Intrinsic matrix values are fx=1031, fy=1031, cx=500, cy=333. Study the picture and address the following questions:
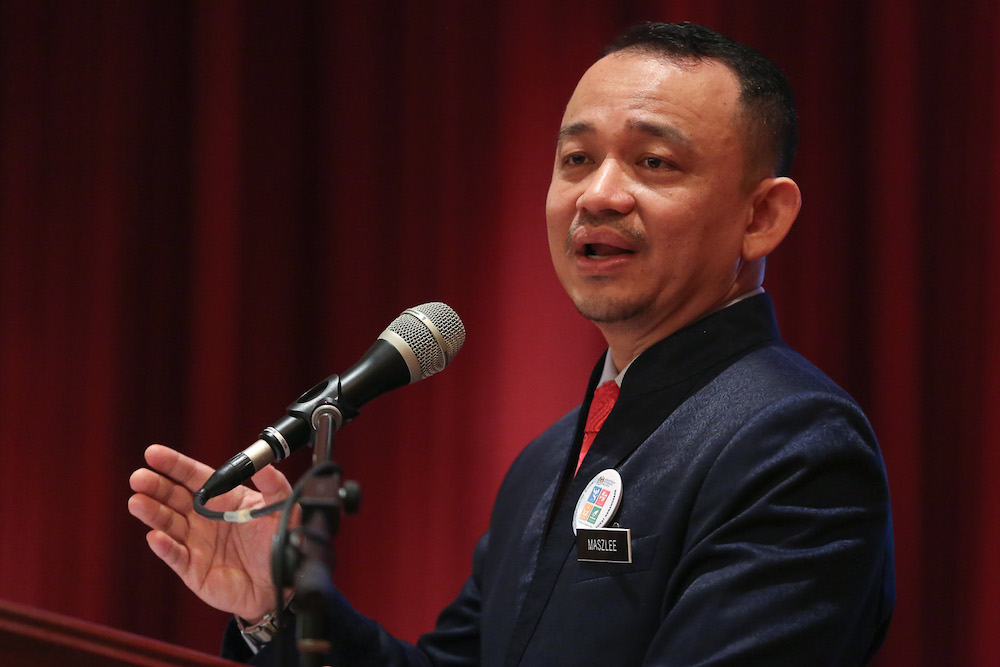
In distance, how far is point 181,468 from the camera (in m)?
1.36

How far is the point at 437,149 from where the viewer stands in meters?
2.41

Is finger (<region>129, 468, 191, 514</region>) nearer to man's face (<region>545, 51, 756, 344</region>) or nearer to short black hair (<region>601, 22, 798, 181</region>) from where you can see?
→ man's face (<region>545, 51, 756, 344</region>)

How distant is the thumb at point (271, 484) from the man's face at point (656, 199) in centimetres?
48

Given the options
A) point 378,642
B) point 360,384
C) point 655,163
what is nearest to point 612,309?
point 655,163

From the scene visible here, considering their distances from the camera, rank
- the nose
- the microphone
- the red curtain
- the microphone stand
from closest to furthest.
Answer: the microphone stand
the microphone
the nose
the red curtain

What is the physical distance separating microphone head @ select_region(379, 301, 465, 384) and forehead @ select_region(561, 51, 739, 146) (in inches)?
16.2

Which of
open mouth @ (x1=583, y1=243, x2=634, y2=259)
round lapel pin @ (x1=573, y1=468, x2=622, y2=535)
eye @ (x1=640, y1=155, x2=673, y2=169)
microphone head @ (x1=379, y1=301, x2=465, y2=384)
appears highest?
eye @ (x1=640, y1=155, x2=673, y2=169)

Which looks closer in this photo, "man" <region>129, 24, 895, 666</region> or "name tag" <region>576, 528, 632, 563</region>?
"man" <region>129, 24, 895, 666</region>

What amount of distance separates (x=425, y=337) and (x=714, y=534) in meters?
0.40

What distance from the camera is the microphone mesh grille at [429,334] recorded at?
1173 millimetres

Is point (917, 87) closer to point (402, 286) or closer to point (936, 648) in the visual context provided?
point (936, 648)

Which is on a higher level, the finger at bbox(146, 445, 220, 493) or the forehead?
the forehead

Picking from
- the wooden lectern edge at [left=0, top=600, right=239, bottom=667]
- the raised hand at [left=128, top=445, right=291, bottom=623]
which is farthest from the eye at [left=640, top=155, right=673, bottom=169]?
the wooden lectern edge at [left=0, top=600, right=239, bottom=667]

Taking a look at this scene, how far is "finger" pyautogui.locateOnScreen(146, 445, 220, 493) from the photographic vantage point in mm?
1340
